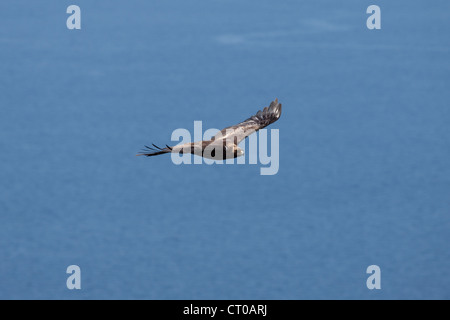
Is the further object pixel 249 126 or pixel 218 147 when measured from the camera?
pixel 249 126

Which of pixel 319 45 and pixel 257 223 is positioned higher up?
pixel 319 45

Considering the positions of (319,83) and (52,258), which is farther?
(319,83)

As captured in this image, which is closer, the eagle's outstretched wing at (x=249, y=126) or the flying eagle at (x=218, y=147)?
the flying eagle at (x=218, y=147)

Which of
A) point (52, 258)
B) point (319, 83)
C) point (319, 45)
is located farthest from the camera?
point (319, 45)

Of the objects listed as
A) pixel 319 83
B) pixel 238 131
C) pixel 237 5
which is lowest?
pixel 238 131

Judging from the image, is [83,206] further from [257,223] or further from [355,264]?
[355,264]

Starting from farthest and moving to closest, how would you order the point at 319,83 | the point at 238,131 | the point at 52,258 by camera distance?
the point at 319,83 < the point at 52,258 < the point at 238,131

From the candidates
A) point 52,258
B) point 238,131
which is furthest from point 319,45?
point 238,131

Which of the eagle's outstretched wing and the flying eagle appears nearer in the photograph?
the flying eagle
